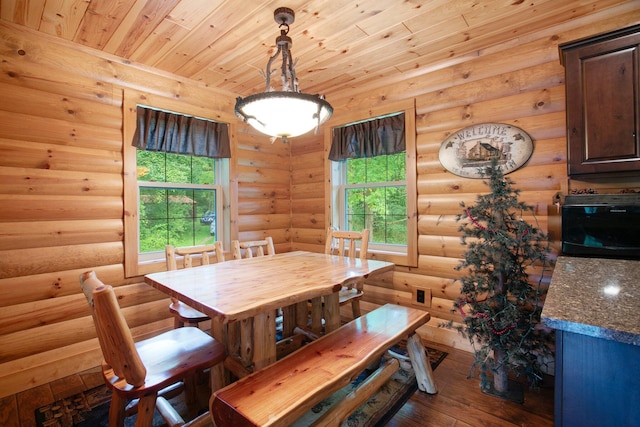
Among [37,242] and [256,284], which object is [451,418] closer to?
[256,284]

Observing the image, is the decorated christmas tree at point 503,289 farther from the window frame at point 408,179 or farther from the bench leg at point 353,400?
the window frame at point 408,179

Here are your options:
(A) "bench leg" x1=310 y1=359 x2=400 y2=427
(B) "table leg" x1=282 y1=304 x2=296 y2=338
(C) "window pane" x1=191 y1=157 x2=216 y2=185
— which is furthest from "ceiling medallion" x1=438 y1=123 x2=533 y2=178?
(C) "window pane" x1=191 y1=157 x2=216 y2=185

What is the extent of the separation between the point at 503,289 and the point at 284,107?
5.94 feet

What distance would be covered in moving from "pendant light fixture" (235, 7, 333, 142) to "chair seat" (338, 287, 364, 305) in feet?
4.68

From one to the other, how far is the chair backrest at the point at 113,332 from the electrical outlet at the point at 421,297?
2.28m

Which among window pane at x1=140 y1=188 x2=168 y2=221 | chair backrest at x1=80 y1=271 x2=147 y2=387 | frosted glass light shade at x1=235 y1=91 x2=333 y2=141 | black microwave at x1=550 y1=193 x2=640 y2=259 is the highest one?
frosted glass light shade at x1=235 y1=91 x2=333 y2=141

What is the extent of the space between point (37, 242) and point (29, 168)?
1.78 ft

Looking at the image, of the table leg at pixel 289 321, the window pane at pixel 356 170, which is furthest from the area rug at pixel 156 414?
the window pane at pixel 356 170

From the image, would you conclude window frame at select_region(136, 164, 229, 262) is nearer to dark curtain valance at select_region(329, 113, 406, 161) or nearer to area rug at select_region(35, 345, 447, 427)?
area rug at select_region(35, 345, 447, 427)

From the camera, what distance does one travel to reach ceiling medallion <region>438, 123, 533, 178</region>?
230 cm

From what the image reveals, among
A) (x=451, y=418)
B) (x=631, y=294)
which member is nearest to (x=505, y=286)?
(x=451, y=418)

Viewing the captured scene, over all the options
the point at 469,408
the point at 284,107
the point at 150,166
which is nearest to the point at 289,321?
the point at 469,408

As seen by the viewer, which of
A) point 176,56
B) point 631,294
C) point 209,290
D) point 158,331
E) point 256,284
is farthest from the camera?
point 158,331

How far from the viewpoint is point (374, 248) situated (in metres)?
3.25
